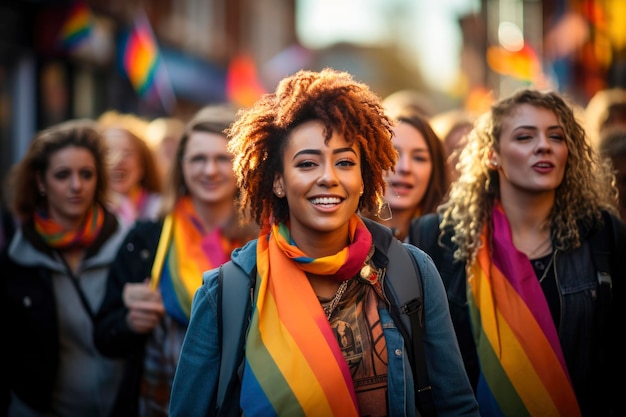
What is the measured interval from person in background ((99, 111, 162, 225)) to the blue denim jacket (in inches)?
155

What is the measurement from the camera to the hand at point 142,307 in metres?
4.39

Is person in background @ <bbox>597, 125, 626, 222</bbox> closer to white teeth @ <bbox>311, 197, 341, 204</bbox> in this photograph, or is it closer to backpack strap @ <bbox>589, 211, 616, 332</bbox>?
backpack strap @ <bbox>589, 211, 616, 332</bbox>

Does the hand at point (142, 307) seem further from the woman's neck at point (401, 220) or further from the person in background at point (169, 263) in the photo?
the woman's neck at point (401, 220)

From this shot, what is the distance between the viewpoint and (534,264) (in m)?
3.89

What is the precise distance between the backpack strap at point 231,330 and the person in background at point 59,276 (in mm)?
2117

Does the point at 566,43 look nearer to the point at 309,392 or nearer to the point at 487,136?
the point at 487,136

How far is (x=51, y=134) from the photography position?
5.27 m

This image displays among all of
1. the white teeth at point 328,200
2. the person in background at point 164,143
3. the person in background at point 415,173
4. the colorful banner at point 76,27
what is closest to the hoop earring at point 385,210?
the white teeth at point 328,200

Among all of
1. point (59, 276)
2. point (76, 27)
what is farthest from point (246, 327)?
point (76, 27)

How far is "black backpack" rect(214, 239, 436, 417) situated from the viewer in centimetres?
292

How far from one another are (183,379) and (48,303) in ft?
7.00

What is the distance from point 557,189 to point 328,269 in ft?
5.40

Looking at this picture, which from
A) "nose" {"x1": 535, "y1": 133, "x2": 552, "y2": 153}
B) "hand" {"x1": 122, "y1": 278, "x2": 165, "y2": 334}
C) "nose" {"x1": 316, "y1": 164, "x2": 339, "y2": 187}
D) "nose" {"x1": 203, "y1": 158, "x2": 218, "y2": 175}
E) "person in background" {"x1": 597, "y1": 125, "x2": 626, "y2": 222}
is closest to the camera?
"nose" {"x1": 316, "y1": 164, "x2": 339, "y2": 187}

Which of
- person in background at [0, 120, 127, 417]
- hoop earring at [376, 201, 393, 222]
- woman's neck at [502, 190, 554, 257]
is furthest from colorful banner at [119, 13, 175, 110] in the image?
hoop earring at [376, 201, 393, 222]
